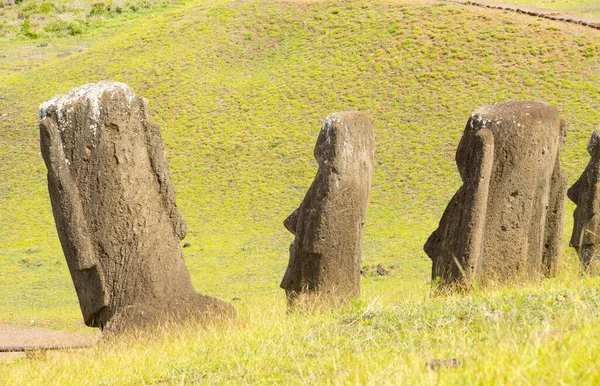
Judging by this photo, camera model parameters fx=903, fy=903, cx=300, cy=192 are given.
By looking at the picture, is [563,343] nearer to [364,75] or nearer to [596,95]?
[596,95]

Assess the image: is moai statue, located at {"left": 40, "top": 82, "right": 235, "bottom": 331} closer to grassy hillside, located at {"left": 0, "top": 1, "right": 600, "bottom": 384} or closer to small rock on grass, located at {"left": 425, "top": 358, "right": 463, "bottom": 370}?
small rock on grass, located at {"left": 425, "top": 358, "right": 463, "bottom": 370}

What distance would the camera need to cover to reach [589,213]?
13664 millimetres

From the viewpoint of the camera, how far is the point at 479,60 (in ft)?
108

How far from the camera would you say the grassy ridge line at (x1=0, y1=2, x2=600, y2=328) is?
24.5 metres

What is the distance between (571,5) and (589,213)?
3305cm

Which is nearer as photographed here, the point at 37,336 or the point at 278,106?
the point at 37,336

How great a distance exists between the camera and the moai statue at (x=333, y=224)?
10.5 meters

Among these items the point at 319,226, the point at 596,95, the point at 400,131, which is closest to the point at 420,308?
the point at 319,226

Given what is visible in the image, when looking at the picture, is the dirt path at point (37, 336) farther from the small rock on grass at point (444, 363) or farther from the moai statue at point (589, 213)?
the small rock on grass at point (444, 363)

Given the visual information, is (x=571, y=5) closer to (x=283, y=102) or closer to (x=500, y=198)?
(x=283, y=102)

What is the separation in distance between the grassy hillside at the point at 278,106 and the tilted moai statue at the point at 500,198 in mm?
5011

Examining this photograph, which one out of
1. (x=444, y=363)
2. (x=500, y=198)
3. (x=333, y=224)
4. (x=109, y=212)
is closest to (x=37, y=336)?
(x=109, y=212)

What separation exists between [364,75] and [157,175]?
2412cm

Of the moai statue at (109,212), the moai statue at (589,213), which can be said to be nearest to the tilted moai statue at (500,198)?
the moai statue at (589,213)
